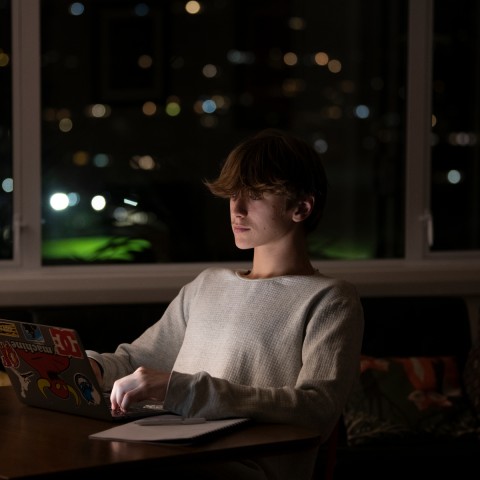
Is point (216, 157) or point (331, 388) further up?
point (216, 157)

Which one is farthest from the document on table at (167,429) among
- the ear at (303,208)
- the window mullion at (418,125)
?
the window mullion at (418,125)

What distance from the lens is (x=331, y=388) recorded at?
6.12 feet

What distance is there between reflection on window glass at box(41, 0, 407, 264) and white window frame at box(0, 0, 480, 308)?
0.09m

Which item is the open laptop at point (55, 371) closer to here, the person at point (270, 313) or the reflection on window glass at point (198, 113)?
the person at point (270, 313)

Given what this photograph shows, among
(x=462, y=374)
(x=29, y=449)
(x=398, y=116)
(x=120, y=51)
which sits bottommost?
(x=462, y=374)

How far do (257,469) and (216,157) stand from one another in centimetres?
250

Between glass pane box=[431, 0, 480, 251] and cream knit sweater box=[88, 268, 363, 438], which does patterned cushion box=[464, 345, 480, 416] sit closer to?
glass pane box=[431, 0, 480, 251]

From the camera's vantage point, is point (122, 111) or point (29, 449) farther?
point (122, 111)

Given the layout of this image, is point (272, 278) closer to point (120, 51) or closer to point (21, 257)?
point (21, 257)

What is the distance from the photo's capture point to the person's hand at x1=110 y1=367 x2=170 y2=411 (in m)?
1.76

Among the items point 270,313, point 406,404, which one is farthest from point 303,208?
point 406,404

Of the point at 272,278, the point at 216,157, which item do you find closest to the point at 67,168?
the point at 216,157

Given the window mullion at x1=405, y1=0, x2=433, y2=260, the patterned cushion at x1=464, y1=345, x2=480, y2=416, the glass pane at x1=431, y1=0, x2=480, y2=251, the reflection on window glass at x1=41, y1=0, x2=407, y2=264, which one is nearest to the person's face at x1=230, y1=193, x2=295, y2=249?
the patterned cushion at x1=464, y1=345, x2=480, y2=416

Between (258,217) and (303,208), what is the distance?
104mm
